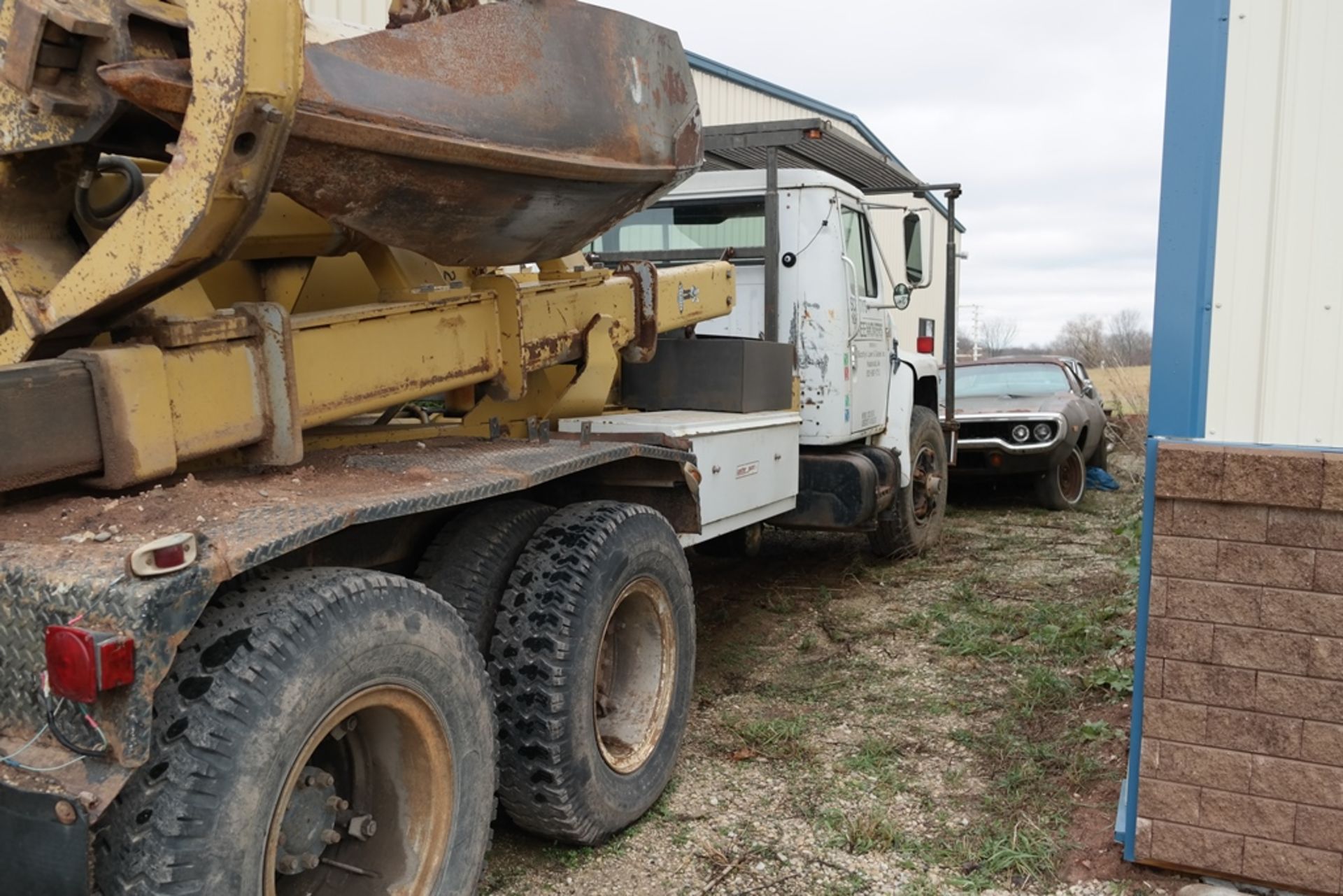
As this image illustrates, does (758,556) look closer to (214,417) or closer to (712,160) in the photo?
(712,160)

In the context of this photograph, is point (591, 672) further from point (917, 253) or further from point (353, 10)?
point (353, 10)

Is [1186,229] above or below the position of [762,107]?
below

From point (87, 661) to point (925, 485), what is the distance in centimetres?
670

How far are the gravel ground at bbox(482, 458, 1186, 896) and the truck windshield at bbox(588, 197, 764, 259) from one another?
2.17 meters

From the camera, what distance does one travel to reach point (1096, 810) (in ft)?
12.5

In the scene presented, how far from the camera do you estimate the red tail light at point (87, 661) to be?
1.97 metres

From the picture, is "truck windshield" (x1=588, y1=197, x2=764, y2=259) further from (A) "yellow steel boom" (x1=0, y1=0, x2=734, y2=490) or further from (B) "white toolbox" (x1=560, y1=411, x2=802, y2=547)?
(A) "yellow steel boom" (x1=0, y1=0, x2=734, y2=490)

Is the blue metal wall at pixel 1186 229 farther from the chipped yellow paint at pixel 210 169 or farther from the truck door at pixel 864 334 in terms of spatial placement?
the truck door at pixel 864 334

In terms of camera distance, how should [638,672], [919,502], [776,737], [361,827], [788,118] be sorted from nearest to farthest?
1. [361,827]
2. [638,672]
3. [776,737]
4. [919,502]
5. [788,118]

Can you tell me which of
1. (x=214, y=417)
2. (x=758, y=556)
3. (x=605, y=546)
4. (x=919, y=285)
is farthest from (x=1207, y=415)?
(x=758, y=556)

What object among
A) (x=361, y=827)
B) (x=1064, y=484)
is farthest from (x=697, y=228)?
(x=1064, y=484)

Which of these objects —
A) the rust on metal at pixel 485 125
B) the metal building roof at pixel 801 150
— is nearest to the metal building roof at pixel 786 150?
the metal building roof at pixel 801 150

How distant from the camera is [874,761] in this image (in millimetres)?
4254

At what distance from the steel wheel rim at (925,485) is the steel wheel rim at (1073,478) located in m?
3.62
